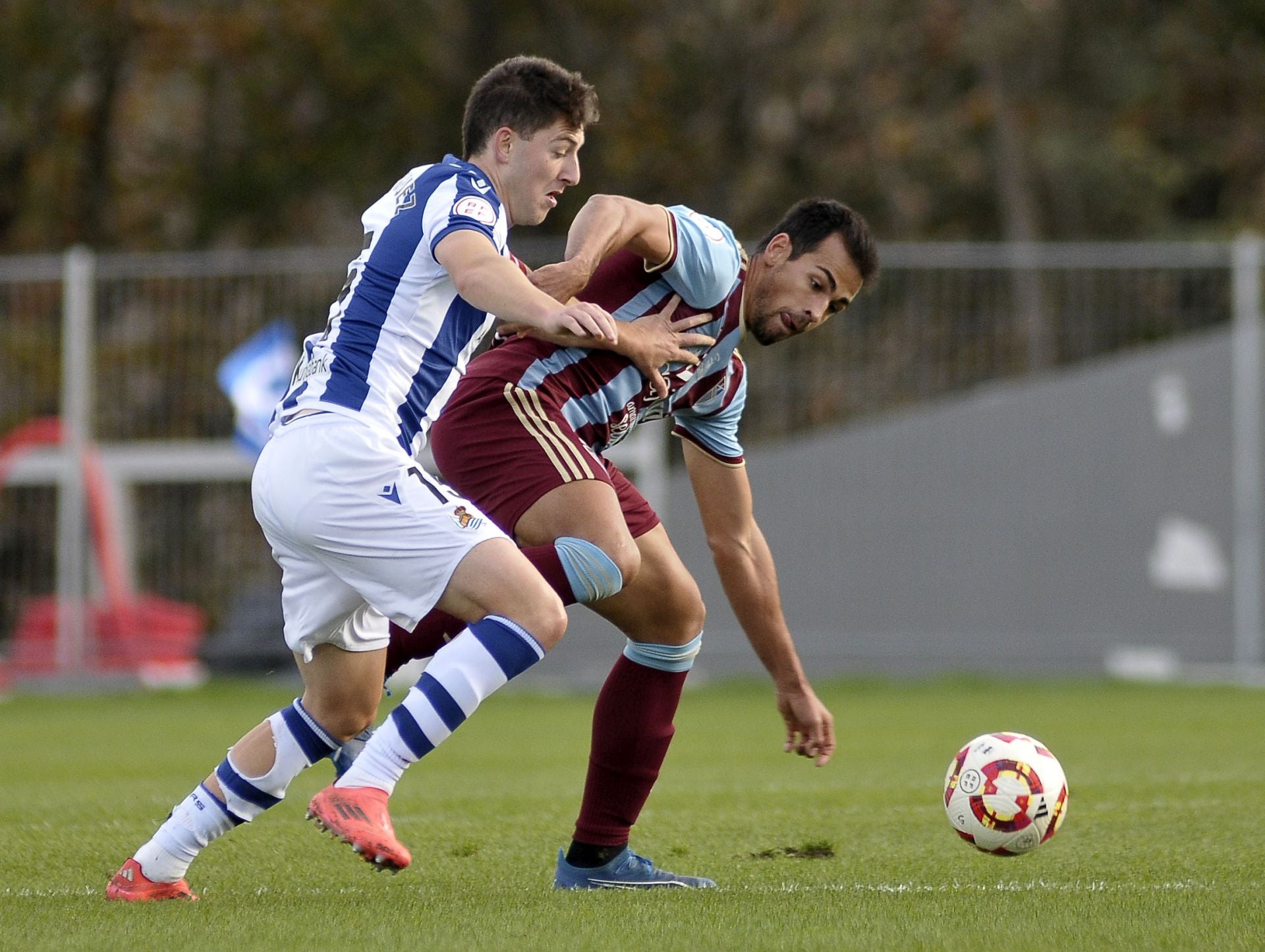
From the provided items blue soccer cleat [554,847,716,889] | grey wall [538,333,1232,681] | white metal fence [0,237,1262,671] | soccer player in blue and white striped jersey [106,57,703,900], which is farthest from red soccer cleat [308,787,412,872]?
white metal fence [0,237,1262,671]

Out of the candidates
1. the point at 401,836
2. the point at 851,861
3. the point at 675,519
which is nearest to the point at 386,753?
the point at 851,861

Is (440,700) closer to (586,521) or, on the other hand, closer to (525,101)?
(586,521)

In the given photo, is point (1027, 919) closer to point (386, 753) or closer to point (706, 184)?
point (386, 753)

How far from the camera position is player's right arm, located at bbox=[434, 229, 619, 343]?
12.6 ft

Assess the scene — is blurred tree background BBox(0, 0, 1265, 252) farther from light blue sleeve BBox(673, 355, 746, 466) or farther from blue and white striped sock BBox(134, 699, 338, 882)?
blue and white striped sock BBox(134, 699, 338, 882)

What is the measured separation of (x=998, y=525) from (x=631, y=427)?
9.24m

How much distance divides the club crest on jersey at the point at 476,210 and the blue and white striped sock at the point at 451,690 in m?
0.88

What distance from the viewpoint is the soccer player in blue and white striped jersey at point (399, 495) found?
3.91 metres

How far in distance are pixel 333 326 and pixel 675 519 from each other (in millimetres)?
9680

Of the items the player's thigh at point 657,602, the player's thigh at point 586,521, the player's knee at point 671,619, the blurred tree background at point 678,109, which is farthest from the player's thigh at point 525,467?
the blurred tree background at point 678,109

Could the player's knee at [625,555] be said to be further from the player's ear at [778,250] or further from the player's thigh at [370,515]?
the player's ear at [778,250]

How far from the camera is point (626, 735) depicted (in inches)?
192

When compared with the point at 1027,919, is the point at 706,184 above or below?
above

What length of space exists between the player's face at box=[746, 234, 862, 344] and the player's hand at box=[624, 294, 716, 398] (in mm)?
325
